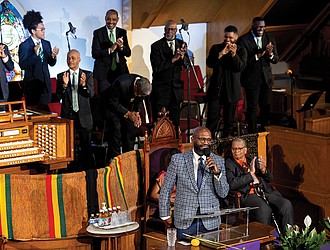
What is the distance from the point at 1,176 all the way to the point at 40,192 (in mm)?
362

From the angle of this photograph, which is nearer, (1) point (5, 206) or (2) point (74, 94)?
(1) point (5, 206)

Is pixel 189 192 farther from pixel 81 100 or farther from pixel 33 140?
pixel 81 100

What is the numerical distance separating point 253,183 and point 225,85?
233cm

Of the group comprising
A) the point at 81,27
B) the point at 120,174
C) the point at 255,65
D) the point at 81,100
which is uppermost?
the point at 81,27

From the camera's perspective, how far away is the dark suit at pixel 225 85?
10.9 meters

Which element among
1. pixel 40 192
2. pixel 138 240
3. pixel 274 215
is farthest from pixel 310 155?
pixel 40 192

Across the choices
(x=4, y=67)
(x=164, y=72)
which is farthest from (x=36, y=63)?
(x=164, y=72)

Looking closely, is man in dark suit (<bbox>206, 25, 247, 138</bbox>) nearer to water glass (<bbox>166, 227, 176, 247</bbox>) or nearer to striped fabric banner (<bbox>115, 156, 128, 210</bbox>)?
striped fabric banner (<bbox>115, 156, 128, 210</bbox>)

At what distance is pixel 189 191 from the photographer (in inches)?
320

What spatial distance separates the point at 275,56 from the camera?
37.3ft

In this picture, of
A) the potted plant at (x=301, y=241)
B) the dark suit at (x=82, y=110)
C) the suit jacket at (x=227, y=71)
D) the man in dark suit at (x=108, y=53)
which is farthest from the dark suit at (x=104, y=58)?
the potted plant at (x=301, y=241)

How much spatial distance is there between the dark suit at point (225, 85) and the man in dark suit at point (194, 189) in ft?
9.61

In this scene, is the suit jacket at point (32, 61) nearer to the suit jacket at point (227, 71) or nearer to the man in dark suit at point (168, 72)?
the man in dark suit at point (168, 72)

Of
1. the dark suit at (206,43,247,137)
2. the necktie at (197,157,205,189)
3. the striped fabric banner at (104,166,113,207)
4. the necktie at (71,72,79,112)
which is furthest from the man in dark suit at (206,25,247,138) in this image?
the necktie at (197,157,205,189)
